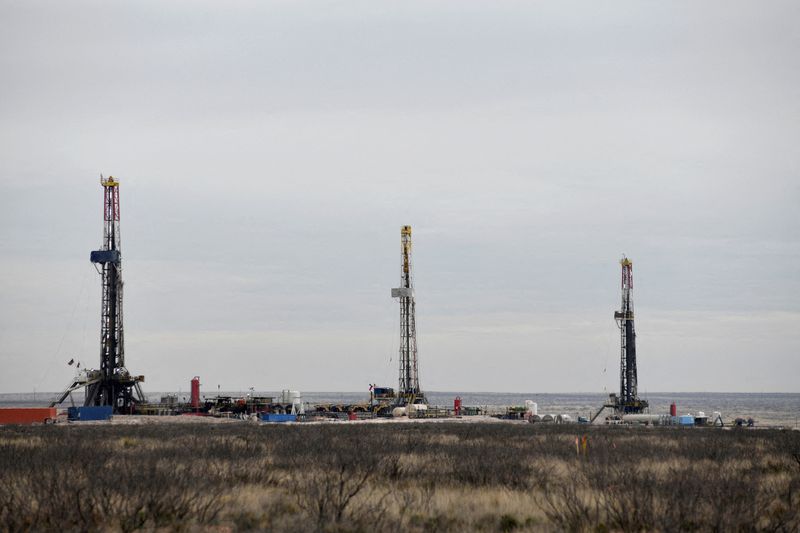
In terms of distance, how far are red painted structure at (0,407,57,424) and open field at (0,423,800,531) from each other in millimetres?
23653

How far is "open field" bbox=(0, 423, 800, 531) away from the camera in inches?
615

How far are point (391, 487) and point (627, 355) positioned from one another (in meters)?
68.5

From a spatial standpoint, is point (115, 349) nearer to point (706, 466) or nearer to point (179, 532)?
point (706, 466)

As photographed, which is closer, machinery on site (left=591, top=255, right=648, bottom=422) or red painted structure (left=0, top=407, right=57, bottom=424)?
red painted structure (left=0, top=407, right=57, bottom=424)

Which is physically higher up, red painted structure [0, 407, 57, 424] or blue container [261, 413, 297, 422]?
red painted structure [0, 407, 57, 424]

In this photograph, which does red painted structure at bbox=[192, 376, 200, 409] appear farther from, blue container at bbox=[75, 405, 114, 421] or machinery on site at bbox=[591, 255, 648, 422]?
machinery on site at bbox=[591, 255, 648, 422]

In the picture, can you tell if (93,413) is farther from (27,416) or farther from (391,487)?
(391,487)

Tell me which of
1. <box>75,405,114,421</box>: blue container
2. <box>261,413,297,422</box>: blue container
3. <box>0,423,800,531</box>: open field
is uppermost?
<box>0,423,800,531</box>: open field

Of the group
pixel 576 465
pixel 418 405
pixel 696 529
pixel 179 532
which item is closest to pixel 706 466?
pixel 576 465

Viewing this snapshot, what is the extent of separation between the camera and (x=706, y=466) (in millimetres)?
26188

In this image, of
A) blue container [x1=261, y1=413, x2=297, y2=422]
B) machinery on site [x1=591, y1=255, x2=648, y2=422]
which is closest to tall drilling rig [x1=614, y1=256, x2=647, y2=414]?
machinery on site [x1=591, y1=255, x2=648, y2=422]

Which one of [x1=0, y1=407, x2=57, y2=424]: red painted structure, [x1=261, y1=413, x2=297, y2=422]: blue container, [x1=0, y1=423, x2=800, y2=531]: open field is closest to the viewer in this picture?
[x1=0, y1=423, x2=800, y2=531]: open field

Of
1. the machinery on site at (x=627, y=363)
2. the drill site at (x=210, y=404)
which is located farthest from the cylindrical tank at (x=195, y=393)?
the machinery on site at (x=627, y=363)

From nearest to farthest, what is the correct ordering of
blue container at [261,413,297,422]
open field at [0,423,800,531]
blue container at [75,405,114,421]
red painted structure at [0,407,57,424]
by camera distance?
open field at [0,423,800,531], red painted structure at [0,407,57,424], blue container at [75,405,114,421], blue container at [261,413,297,422]
